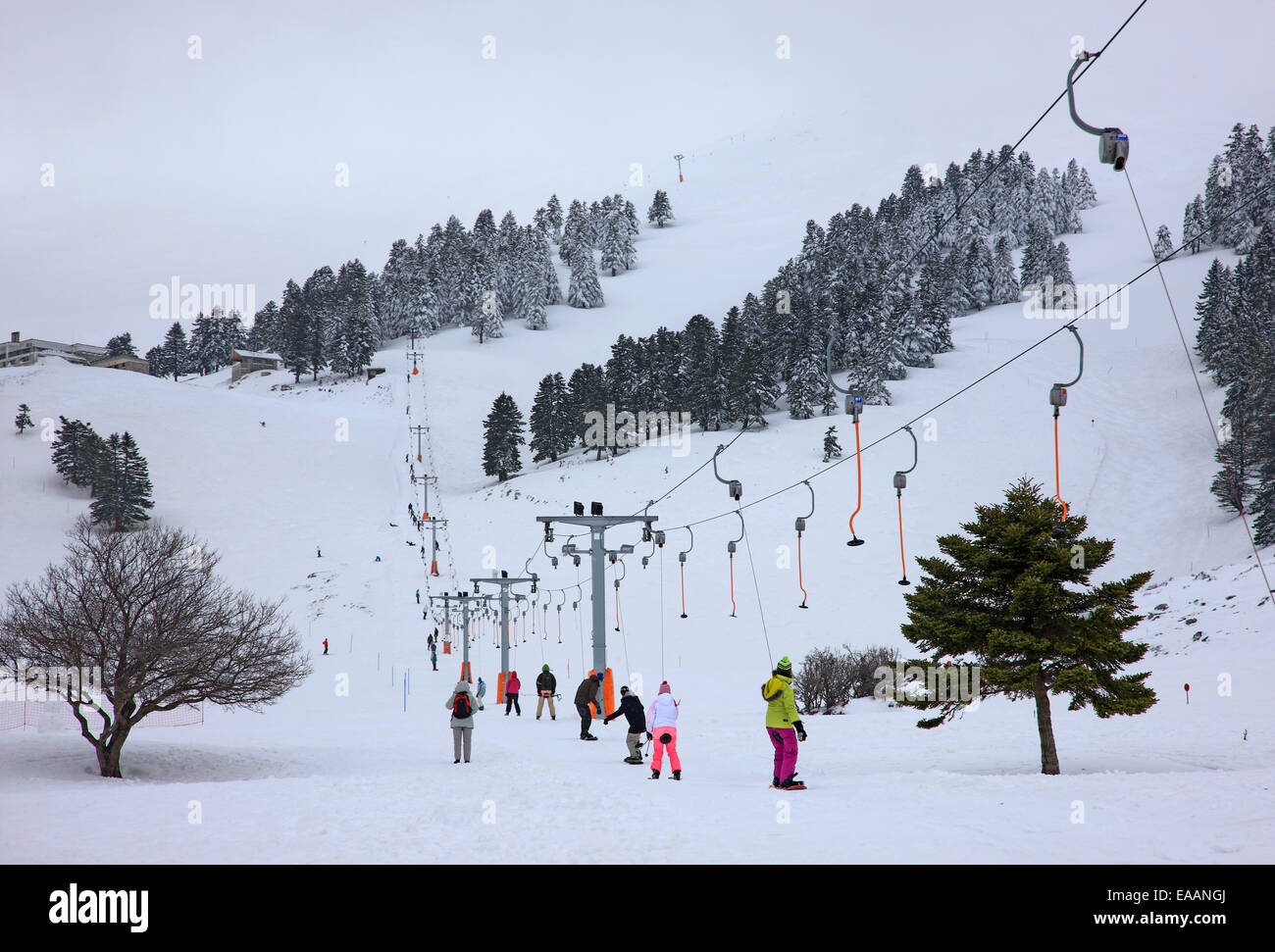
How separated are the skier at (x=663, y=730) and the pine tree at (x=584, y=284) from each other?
13427 centimetres

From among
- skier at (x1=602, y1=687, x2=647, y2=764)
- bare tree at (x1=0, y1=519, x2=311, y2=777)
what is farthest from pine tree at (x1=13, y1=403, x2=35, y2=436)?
skier at (x1=602, y1=687, x2=647, y2=764)

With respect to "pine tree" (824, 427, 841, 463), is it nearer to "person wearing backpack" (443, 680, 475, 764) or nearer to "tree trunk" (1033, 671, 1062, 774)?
"tree trunk" (1033, 671, 1062, 774)

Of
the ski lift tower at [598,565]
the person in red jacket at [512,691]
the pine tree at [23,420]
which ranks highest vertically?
the pine tree at [23,420]

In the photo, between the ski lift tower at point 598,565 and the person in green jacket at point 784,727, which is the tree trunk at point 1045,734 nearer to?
the person in green jacket at point 784,727

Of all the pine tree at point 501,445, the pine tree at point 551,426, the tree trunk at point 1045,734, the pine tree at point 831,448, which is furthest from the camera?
the pine tree at point 551,426

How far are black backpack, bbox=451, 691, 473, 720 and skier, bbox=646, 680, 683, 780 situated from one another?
358 cm

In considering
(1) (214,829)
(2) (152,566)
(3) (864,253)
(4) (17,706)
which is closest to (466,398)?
(3) (864,253)

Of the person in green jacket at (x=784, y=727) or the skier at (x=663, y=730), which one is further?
the skier at (x=663, y=730)

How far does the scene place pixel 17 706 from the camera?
25.3 m

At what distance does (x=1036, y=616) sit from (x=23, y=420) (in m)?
99.0

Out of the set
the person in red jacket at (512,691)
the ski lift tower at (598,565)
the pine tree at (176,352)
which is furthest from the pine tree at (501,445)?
the pine tree at (176,352)

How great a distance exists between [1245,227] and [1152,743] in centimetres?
11892

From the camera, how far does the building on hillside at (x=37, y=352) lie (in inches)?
4934

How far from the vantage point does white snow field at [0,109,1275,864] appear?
9406 mm
